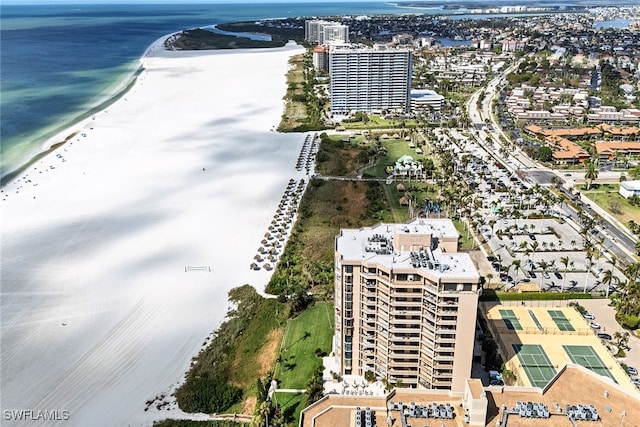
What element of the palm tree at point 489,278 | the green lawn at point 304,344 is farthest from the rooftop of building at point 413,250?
the palm tree at point 489,278

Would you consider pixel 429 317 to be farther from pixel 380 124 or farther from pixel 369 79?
pixel 369 79

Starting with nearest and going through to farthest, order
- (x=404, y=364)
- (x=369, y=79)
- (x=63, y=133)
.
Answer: (x=404, y=364) → (x=63, y=133) → (x=369, y=79)

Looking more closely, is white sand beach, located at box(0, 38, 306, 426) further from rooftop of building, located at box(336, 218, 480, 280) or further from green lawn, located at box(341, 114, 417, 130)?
green lawn, located at box(341, 114, 417, 130)

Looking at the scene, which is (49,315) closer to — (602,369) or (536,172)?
(602,369)

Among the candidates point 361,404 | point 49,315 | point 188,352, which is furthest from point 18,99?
point 361,404

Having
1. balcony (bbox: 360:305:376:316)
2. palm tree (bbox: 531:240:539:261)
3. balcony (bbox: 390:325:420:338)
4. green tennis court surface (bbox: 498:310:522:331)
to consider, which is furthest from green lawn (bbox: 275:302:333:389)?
palm tree (bbox: 531:240:539:261)

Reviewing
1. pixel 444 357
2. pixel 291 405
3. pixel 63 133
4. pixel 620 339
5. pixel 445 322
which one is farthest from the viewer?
pixel 63 133

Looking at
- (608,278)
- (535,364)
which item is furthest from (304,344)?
(608,278)
